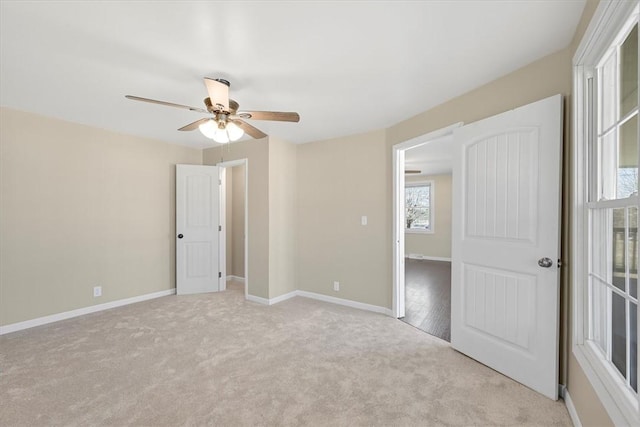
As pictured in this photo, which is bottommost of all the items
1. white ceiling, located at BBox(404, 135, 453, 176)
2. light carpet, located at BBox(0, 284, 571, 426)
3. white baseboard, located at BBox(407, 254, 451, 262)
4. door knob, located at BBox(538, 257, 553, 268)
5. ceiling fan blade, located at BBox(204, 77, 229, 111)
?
light carpet, located at BBox(0, 284, 571, 426)

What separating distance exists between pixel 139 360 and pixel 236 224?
Answer: 3180mm

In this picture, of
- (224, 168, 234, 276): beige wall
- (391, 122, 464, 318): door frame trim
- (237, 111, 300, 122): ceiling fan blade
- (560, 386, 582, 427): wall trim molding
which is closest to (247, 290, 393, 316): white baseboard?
(391, 122, 464, 318): door frame trim

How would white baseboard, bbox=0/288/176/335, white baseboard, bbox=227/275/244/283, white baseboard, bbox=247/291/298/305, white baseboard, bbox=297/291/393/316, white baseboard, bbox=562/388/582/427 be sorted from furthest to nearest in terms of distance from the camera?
1. white baseboard, bbox=227/275/244/283
2. white baseboard, bbox=247/291/298/305
3. white baseboard, bbox=297/291/393/316
4. white baseboard, bbox=0/288/176/335
5. white baseboard, bbox=562/388/582/427

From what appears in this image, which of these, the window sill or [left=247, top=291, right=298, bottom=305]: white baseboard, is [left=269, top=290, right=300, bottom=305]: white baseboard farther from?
the window sill

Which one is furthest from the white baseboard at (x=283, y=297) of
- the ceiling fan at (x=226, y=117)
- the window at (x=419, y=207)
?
the window at (x=419, y=207)

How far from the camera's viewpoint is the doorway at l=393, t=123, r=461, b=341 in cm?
331

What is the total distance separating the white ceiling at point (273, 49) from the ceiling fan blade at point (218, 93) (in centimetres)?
18

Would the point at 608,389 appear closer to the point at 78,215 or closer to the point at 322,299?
the point at 322,299

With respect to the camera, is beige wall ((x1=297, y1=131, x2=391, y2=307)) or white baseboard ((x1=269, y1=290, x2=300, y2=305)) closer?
beige wall ((x1=297, y1=131, x2=391, y2=307))

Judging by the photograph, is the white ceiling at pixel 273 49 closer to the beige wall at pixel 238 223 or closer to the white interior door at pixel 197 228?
the white interior door at pixel 197 228

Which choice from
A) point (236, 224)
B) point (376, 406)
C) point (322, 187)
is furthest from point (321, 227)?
point (376, 406)

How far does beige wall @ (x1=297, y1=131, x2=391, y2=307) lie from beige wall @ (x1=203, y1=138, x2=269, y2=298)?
0.58 metres

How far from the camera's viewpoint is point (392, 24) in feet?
5.23

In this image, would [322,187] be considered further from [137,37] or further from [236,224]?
[137,37]
